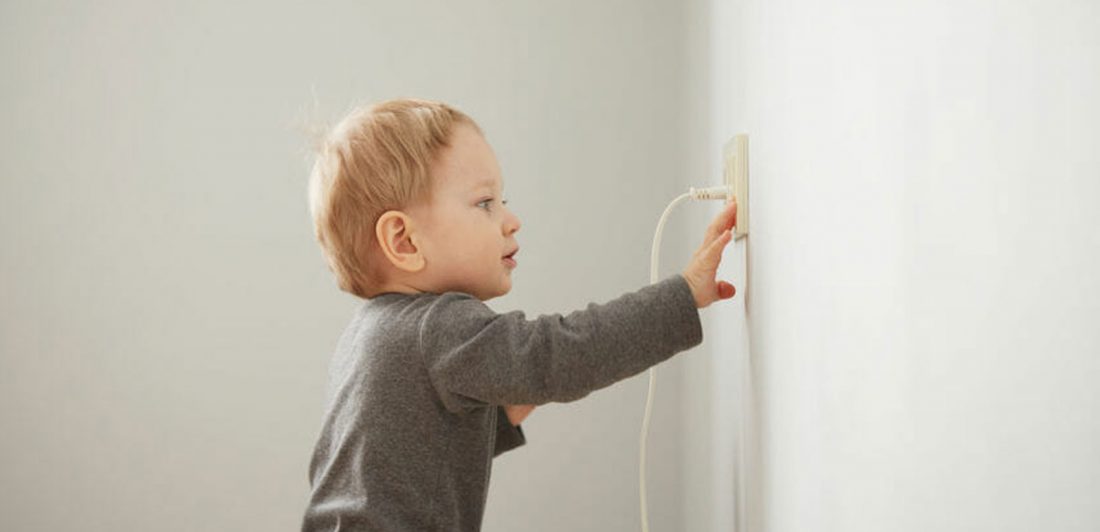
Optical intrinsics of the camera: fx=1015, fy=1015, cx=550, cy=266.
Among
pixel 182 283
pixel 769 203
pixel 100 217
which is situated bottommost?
pixel 182 283

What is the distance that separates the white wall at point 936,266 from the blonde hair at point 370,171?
1.15 feet

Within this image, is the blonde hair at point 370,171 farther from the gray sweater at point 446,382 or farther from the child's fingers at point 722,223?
the child's fingers at point 722,223

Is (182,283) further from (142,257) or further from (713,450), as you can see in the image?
(713,450)

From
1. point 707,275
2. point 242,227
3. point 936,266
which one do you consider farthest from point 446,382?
point 242,227

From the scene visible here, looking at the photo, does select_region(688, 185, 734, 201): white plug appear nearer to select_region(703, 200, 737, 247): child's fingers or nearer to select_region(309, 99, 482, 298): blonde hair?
select_region(703, 200, 737, 247): child's fingers

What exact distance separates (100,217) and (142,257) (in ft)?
0.39

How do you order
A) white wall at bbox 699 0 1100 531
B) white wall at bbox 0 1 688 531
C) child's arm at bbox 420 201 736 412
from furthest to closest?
1. white wall at bbox 0 1 688 531
2. child's arm at bbox 420 201 736 412
3. white wall at bbox 699 0 1100 531

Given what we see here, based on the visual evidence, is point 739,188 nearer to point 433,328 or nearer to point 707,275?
point 707,275

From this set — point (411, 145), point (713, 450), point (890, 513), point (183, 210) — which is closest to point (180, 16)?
point (183, 210)

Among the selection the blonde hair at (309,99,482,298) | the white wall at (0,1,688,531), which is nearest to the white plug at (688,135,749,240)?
the blonde hair at (309,99,482,298)

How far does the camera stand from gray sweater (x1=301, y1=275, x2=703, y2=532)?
3.01 ft

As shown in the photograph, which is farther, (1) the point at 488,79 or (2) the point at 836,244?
(1) the point at 488,79

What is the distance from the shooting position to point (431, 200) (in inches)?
40.3

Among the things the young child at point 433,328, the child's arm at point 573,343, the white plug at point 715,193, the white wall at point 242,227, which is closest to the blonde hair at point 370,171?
the young child at point 433,328
